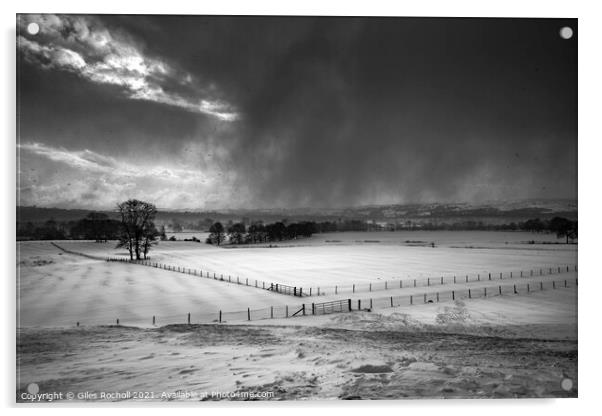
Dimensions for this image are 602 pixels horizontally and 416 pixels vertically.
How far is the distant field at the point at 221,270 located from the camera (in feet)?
24.8

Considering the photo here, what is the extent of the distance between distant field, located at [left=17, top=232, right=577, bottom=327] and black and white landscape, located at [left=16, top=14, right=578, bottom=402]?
15 centimetres

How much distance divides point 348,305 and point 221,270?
9132mm

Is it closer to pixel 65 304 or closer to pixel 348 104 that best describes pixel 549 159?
pixel 348 104

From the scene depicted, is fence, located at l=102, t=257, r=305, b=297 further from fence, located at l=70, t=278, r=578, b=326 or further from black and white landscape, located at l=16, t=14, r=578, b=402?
black and white landscape, located at l=16, t=14, r=578, b=402

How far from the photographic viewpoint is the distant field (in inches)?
298

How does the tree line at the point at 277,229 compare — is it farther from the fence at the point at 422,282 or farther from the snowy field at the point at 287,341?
Result: the snowy field at the point at 287,341

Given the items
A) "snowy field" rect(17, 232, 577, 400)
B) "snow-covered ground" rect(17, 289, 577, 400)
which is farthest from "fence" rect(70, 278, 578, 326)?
"snow-covered ground" rect(17, 289, 577, 400)

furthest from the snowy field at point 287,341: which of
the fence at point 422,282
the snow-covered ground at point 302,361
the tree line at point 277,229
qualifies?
the tree line at point 277,229

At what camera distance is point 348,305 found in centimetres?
895

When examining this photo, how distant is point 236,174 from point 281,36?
3248 mm

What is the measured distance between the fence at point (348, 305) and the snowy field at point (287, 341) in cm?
7

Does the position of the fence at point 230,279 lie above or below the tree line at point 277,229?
below

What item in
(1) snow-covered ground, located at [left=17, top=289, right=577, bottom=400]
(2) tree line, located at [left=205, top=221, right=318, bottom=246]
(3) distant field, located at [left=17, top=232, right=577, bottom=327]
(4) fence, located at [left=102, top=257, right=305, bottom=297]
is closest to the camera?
(1) snow-covered ground, located at [left=17, top=289, right=577, bottom=400]

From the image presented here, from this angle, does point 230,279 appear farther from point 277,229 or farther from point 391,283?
point 391,283
